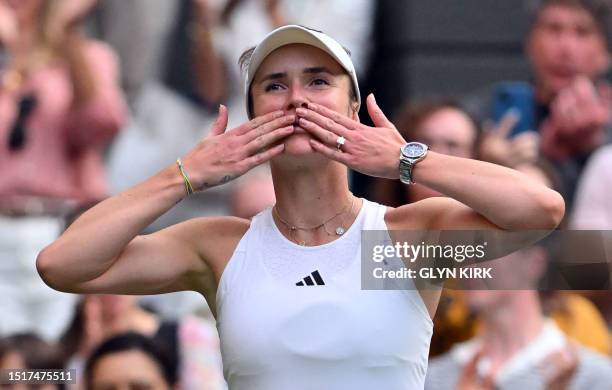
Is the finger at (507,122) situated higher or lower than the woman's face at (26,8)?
lower

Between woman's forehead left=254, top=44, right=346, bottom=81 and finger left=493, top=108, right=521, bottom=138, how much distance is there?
3015 millimetres

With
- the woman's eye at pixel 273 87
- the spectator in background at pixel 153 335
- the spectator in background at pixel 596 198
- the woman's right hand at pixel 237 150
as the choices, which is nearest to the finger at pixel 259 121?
the woman's right hand at pixel 237 150

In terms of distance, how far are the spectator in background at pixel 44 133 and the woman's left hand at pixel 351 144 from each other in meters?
3.03

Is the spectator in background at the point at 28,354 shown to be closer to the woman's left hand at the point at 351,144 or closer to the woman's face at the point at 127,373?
the woman's face at the point at 127,373

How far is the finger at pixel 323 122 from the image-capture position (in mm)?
4176

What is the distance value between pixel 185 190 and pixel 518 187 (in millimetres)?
920

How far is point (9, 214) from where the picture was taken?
710cm

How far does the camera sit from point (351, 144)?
4180 mm

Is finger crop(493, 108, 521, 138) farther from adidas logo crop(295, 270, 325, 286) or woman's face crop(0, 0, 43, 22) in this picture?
adidas logo crop(295, 270, 325, 286)

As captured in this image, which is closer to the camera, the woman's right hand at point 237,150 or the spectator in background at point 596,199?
the woman's right hand at point 237,150

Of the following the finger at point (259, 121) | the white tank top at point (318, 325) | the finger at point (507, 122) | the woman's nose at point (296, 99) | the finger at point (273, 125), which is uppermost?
the finger at point (507, 122)

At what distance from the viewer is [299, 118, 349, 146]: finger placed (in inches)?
164

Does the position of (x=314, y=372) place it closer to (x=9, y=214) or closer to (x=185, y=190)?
(x=185, y=190)

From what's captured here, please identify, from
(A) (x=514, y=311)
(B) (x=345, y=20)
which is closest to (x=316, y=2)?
(B) (x=345, y=20)
